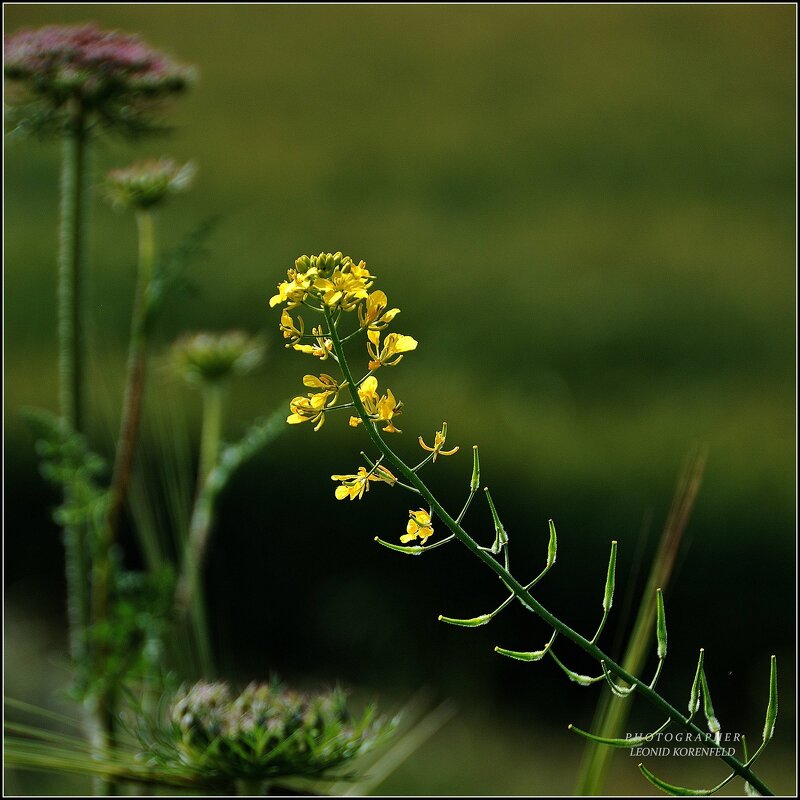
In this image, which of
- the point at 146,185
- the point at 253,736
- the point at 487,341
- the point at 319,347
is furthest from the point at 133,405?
the point at 487,341

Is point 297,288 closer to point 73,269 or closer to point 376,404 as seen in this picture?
point 376,404

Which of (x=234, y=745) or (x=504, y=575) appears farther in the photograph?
(x=234, y=745)

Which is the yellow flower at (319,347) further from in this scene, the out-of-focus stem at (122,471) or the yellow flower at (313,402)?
the out-of-focus stem at (122,471)

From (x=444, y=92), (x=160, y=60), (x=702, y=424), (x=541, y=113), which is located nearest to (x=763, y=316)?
(x=702, y=424)

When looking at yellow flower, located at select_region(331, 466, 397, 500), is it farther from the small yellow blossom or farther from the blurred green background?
the blurred green background

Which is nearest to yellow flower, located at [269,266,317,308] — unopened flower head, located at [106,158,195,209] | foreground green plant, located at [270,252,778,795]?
foreground green plant, located at [270,252,778,795]

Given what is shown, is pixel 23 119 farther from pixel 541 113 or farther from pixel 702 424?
pixel 541 113
